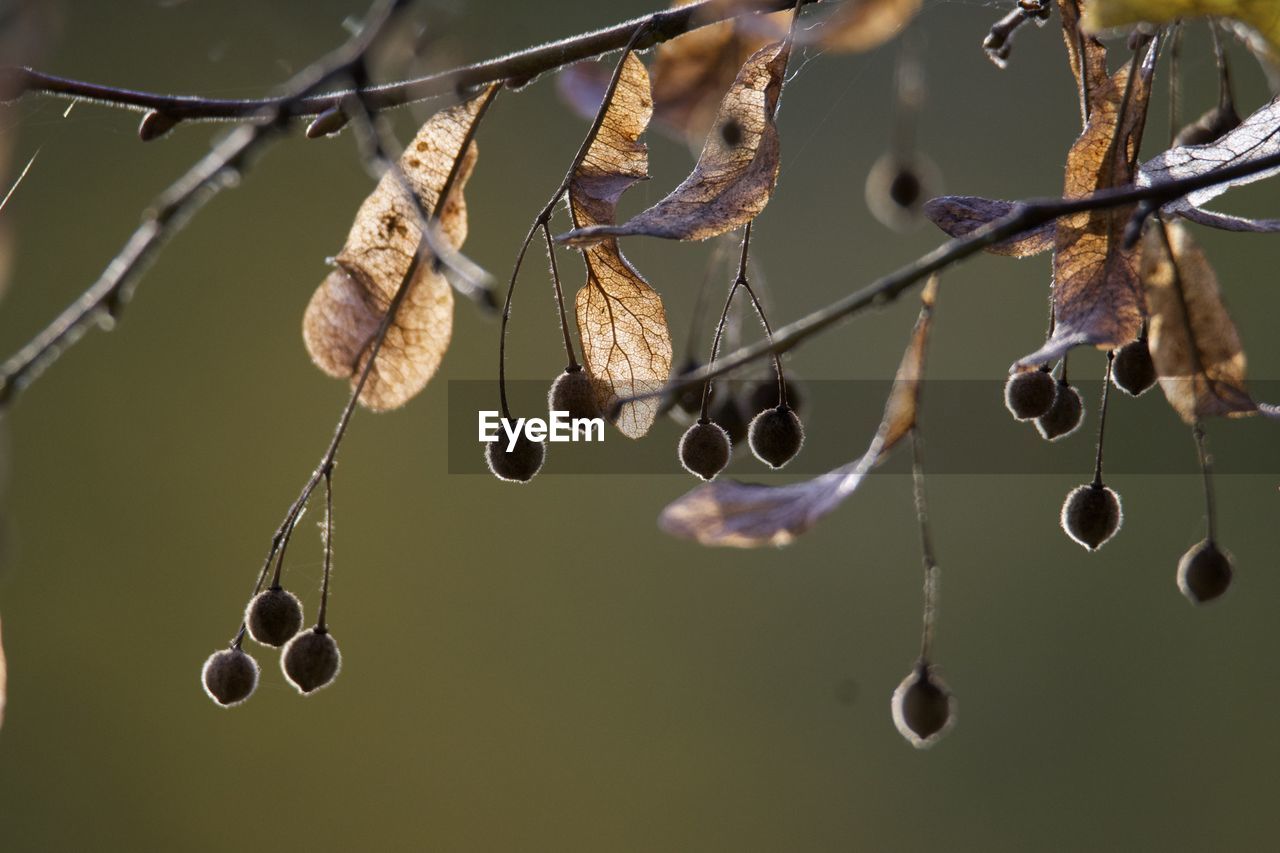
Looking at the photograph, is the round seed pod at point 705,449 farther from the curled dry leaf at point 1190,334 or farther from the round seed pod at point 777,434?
the curled dry leaf at point 1190,334

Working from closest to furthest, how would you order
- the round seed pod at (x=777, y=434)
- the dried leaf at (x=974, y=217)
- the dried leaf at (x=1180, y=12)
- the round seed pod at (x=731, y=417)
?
the dried leaf at (x=1180, y=12)
the dried leaf at (x=974, y=217)
the round seed pod at (x=777, y=434)
the round seed pod at (x=731, y=417)

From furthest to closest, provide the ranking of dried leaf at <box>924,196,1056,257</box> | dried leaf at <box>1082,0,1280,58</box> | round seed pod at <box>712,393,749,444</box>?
round seed pod at <box>712,393,749,444</box> → dried leaf at <box>924,196,1056,257</box> → dried leaf at <box>1082,0,1280,58</box>

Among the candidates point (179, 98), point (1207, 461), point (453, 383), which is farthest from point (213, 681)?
point (453, 383)

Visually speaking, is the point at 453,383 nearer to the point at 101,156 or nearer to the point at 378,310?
the point at 101,156

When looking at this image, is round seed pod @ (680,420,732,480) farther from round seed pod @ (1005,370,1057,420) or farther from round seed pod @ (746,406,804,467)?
round seed pod @ (1005,370,1057,420)

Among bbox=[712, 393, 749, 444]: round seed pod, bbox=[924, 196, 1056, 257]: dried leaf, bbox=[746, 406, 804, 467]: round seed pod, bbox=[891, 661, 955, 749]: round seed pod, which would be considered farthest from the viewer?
bbox=[712, 393, 749, 444]: round seed pod

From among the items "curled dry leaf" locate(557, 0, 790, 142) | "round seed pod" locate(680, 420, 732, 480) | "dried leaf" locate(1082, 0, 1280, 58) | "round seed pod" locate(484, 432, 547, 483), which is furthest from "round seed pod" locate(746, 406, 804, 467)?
"dried leaf" locate(1082, 0, 1280, 58)

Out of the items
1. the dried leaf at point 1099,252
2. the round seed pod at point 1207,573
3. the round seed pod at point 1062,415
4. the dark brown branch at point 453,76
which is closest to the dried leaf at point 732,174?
the dark brown branch at point 453,76
